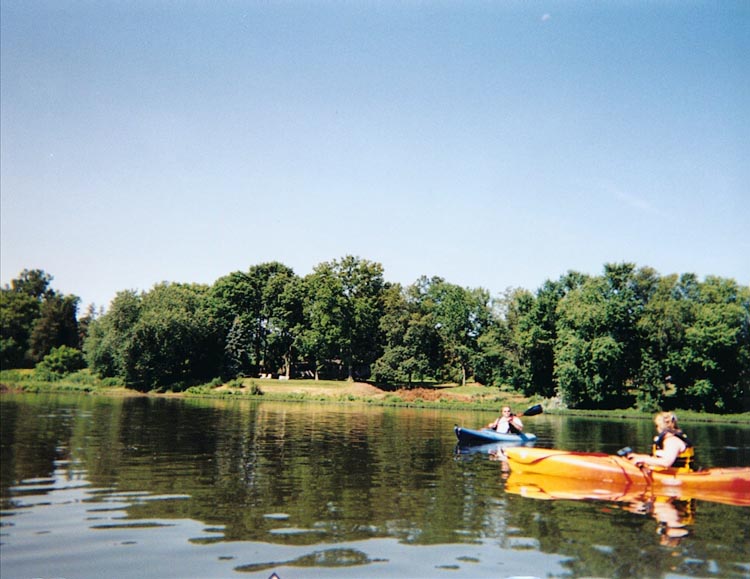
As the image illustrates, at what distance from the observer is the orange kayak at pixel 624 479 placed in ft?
40.5

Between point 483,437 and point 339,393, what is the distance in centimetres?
3715

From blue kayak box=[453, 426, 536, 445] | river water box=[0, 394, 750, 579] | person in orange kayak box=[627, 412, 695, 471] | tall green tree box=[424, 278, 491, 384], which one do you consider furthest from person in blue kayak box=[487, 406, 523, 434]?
tall green tree box=[424, 278, 491, 384]

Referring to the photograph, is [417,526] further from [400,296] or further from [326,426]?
[400,296]

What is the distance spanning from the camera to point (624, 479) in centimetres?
1294

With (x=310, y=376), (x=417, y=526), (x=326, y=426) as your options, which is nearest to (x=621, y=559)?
(x=417, y=526)

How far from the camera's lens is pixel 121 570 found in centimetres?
680

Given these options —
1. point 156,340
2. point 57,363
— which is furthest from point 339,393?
point 57,363

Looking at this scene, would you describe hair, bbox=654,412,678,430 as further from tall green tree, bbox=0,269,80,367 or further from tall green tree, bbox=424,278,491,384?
tall green tree, bbox=424,278,491,384

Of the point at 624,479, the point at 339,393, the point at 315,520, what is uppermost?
the point at 315,520

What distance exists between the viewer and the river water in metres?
7.14

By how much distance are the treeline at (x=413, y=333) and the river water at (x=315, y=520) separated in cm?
2912

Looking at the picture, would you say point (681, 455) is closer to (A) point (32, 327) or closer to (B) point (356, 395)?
(A) point (32, 327)

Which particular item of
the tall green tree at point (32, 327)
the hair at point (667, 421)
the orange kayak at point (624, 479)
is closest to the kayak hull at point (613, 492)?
the orange kayak at point (624, 479)

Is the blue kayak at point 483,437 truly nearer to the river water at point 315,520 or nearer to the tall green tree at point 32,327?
the river water at point 315,520
